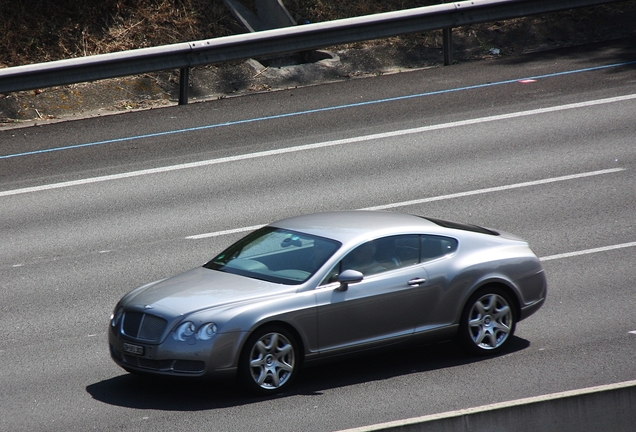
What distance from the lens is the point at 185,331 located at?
7949mm

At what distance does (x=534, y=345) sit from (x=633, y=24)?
13.4m

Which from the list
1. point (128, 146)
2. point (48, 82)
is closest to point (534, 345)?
point (128, 146)

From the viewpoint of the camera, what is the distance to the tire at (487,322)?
9109mm

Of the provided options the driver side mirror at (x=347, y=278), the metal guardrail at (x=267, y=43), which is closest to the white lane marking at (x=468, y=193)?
the driver side mirror at (x=347, y=278)

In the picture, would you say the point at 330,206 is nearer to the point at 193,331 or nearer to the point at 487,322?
the point at 487,322

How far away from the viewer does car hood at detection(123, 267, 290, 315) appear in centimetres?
812

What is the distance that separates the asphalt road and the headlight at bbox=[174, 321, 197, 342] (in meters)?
0.59

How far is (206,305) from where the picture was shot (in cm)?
807

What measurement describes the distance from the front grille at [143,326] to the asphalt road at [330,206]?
548 millimetres

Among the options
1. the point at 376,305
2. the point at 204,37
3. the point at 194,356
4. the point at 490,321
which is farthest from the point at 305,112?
the point at 194,356

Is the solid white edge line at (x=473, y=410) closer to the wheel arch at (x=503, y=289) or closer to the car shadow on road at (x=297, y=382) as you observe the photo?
the car shadow on road at (x=297, y=382)

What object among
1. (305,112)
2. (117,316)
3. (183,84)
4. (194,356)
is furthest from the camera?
(183,84)

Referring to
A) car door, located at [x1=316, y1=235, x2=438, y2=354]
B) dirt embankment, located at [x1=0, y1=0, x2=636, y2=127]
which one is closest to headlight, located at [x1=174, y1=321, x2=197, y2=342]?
car door, located at [x1=316, y1=235, x2=438, y2=354]

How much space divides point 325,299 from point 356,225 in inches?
41.0
